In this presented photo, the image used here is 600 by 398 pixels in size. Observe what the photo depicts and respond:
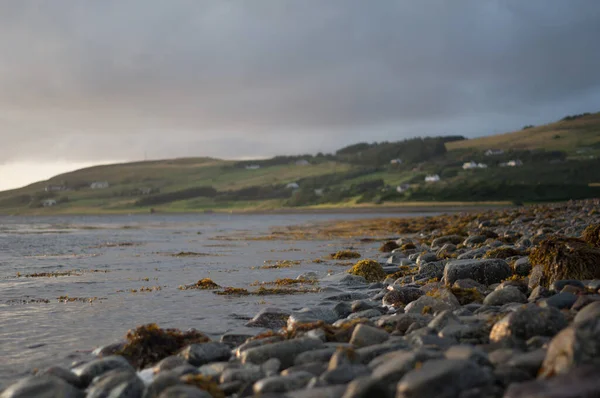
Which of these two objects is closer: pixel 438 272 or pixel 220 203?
pixel 438 272

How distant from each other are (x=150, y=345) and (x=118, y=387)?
2210 mm

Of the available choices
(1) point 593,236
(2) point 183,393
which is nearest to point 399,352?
(2) point 183,393

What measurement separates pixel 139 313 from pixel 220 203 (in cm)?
13934

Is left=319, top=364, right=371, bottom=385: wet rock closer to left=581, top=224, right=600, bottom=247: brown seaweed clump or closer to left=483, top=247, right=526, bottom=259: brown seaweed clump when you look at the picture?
left=581, top=224, right=600, bottom=247: brown seaweed clump

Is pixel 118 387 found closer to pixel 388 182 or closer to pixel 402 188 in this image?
pixel 402 188

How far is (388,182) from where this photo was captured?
454 feet

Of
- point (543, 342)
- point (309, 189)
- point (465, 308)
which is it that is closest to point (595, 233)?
point (465, 308)

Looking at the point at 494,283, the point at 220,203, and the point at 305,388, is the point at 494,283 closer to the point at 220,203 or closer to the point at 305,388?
the point at 305,388

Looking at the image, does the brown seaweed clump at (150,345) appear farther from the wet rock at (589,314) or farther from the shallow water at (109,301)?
the wet rock at (589,314)

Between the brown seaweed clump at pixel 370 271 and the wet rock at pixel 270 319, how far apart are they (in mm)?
5667

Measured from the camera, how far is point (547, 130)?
166m

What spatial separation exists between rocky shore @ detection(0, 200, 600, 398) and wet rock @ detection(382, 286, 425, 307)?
0.08 ft

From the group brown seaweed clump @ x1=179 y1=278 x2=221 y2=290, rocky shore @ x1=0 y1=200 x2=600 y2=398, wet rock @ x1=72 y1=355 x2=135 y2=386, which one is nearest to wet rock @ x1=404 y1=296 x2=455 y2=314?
rocky shore @ x1=0 y1=200 x2=600 y2=398

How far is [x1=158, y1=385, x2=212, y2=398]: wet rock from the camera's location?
5.27 meters
